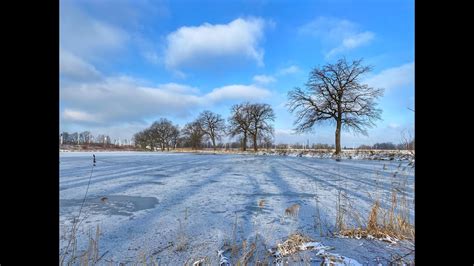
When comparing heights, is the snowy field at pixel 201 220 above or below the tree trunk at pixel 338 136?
below

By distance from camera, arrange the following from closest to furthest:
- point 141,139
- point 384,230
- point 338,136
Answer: point 384,230 < point 338,136 < point 141,139

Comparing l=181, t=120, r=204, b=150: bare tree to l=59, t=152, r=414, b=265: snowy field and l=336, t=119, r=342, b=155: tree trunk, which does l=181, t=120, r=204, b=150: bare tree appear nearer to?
l=336, t=119, r=342, b=155: tree trunk

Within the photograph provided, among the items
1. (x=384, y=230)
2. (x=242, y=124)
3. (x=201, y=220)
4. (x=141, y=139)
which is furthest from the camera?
(x=141, y=139)

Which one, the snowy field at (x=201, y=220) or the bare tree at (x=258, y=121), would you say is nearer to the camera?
the snowy field at (x=201, y=220)

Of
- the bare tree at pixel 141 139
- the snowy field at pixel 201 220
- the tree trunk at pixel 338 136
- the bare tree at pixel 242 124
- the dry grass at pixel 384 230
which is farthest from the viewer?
the bare tree at pixel 141 139

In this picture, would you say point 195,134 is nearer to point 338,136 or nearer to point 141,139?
point 141,139

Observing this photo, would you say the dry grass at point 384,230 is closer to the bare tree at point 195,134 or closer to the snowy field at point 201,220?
the snowy field at point 201,220

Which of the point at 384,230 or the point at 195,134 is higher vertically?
the point at 195,134

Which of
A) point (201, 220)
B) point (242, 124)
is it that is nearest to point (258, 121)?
point (242, 124)

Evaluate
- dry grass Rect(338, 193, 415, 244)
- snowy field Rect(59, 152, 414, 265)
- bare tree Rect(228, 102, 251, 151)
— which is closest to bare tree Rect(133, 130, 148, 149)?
bare tree Rect(228, 102, 251, 151)

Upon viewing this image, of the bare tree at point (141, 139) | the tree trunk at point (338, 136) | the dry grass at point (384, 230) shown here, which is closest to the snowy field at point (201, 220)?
the dry grass at point (384, 230)
